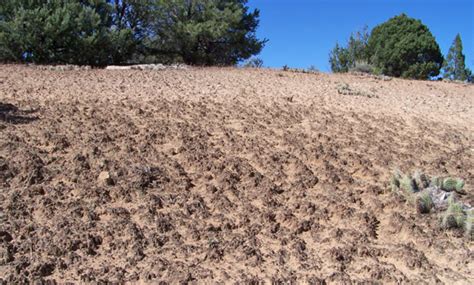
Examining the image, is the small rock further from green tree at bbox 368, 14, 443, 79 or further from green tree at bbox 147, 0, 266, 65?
green tree at bbox 368, 14, 443, 79

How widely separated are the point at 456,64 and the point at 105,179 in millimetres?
24362

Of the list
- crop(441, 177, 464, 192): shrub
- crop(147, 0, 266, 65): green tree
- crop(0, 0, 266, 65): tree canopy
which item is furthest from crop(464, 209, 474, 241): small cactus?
crop(147, 0, 266, 65): green tree

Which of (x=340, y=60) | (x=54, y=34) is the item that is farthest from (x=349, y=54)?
(x=54, y=34)

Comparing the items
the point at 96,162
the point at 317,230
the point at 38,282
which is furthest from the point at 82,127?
the point at 317,230

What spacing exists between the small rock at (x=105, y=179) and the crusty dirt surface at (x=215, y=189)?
2 centimetres

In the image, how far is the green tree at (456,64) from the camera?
23.8 metres

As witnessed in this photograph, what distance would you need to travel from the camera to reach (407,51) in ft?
56.1

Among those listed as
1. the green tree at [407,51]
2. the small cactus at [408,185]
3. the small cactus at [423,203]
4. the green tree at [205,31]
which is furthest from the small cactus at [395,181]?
the green tree at [407,51]

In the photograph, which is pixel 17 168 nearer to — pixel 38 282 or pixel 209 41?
pixel 38 282

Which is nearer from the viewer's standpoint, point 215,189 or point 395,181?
point 215,189

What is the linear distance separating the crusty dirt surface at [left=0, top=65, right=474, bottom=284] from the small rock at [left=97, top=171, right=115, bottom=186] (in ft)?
0.06

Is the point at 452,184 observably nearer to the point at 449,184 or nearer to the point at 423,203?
the point at 449,184

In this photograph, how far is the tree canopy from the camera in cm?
1116

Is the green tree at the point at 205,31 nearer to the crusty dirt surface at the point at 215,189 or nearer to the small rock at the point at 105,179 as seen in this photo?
the crusty dirt surface at the point at 215,189
